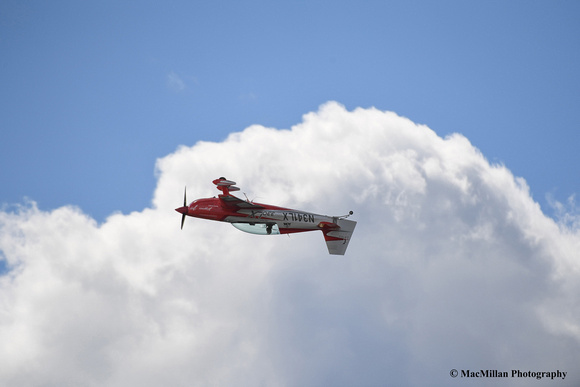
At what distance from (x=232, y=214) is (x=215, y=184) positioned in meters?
4.10

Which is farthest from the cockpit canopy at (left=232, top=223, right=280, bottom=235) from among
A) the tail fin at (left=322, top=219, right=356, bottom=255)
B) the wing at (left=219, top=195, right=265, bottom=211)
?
the tail fin at (left=322, top=219, right=356, bottom=255)

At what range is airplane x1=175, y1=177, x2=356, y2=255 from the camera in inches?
3086

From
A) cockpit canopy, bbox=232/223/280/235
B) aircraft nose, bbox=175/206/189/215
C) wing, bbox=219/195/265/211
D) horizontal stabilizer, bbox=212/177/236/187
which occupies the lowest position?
cockpit canopy, bbox=232/223/280/235

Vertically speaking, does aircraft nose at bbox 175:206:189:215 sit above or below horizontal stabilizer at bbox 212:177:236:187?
below

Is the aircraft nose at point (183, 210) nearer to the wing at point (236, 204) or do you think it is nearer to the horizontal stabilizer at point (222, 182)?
the wing at point (236, 204)

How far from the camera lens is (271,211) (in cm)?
7994

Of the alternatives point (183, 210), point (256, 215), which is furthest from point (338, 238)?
point (183, 210)

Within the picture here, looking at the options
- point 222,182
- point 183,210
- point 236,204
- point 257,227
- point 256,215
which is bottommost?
point 257,227

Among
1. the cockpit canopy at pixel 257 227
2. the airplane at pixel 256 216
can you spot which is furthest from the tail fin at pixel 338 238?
the cockpit canopy at pixel 257 227

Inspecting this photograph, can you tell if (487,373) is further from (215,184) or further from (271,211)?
(215,184)

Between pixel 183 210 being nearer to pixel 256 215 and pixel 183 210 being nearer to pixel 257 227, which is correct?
pixel 256 215

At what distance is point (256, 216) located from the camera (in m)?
79.3

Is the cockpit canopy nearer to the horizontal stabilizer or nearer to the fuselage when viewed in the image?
the fuselage

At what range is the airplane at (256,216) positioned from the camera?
257 ft
